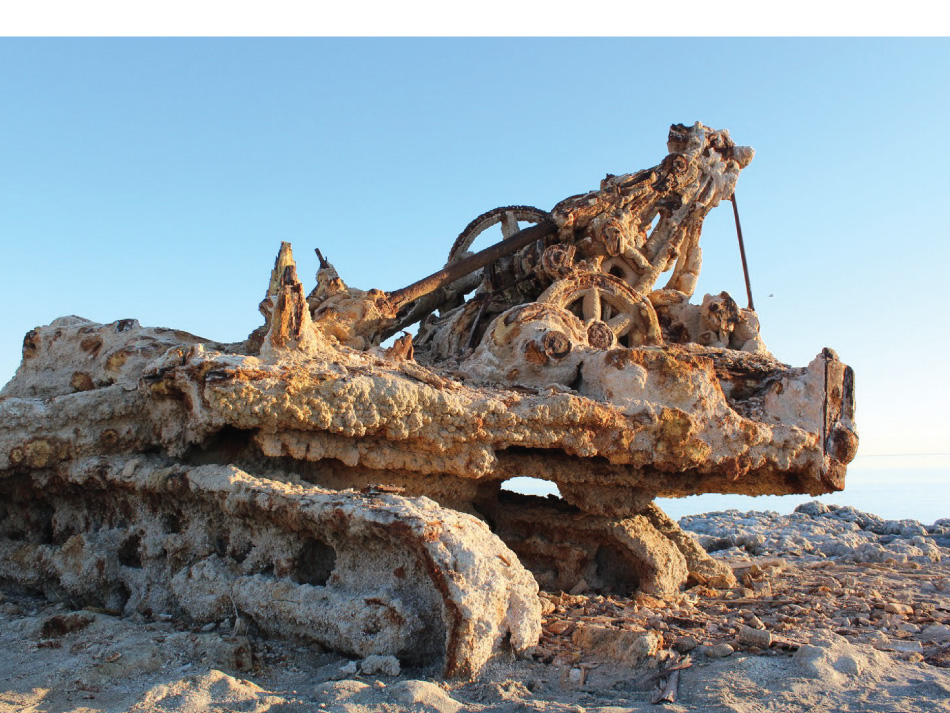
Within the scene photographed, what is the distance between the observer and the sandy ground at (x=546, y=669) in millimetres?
3301

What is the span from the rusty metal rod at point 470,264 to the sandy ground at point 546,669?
249cm

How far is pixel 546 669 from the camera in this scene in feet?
12.4

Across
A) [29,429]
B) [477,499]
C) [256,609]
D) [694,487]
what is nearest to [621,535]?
[694,487]

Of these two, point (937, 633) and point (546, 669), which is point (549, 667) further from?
point (937, 633)

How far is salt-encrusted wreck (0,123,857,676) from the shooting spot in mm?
3986

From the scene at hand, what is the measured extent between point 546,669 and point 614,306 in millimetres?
3447

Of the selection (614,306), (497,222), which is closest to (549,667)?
(614,306)

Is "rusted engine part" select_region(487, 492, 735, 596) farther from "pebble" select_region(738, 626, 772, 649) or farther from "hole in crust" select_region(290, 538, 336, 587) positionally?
"hole in crust" select_region(290, 538, 336, 587)

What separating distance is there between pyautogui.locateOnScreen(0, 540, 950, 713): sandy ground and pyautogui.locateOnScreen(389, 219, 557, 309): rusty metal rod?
2490mm

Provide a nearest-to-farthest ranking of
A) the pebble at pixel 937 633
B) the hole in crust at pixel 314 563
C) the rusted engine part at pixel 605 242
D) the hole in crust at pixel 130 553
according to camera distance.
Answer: the hole in crust at pixel 314 563 → the pebble at pixel 937 633 → the hole in crust at pixel 130 553 → the rusted engine part at pixel 605 242

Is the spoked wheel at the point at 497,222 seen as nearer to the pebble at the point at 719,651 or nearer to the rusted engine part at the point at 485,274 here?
the rusted engine part at the point at 485,274

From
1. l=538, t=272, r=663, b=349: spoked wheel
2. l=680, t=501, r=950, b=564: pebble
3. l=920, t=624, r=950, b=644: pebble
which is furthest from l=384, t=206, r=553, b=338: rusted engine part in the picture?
l=920, t=624, r=950, b=644: pebble

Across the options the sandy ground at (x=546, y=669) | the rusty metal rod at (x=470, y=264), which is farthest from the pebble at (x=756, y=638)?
the rusty metal rod at (x=470, y=264)

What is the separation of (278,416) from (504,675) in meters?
1.84
